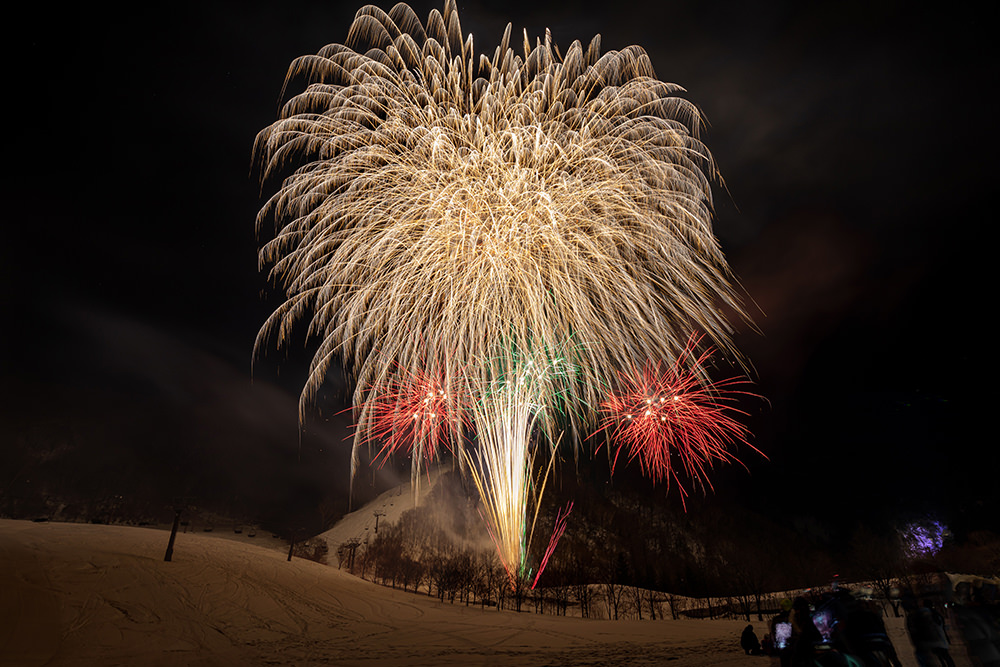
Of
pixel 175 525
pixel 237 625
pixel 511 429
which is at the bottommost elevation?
pixel 237 625

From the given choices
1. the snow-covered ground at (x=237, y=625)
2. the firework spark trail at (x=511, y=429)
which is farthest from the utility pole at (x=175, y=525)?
the firework spark trail at (x=511, y=429)

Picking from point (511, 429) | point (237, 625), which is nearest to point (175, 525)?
point (237, 625)

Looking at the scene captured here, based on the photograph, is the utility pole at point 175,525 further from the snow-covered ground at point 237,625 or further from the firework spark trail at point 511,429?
the firework spark trail at point 511,429

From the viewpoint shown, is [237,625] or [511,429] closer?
[237,625]

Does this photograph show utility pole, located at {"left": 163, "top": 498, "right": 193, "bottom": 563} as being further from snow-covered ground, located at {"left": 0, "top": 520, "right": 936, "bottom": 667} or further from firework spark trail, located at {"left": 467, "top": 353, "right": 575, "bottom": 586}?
firework spark trail, located at {"left": 467, "top": 353, "right": 575, "bottom": 586}

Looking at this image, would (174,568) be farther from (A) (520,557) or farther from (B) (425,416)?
(A) (520,557)

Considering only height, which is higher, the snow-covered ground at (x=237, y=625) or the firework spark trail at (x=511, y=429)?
the firework spark trail at (x=511, y=429)

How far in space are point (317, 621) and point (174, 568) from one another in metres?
6.72

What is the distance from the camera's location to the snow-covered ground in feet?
37.7

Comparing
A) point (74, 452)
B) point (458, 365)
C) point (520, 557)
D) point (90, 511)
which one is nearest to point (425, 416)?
point (458, 365)

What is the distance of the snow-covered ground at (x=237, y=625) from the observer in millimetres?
11477

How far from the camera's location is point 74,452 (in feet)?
591

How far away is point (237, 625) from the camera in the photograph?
15.5 meters

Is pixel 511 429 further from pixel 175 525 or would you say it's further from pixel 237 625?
pixel 175 525
